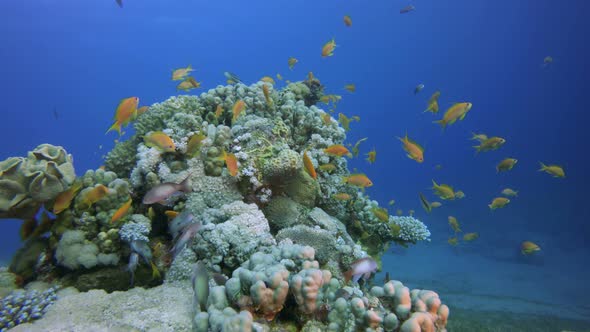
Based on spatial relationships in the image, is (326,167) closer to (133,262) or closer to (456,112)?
(456,112)

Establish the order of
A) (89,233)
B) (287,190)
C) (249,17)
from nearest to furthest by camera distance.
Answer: (89,233), (287,190), (249,17)

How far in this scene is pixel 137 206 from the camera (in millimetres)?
5047

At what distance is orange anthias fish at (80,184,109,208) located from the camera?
4.16 m

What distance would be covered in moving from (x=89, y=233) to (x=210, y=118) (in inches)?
135

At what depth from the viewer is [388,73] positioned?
401ft

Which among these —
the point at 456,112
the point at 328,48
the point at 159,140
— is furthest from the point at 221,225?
the point at 328,48

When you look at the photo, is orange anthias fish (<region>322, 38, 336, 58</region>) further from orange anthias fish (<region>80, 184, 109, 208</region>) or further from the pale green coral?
the pale green coral

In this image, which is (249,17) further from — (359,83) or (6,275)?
(6,275)

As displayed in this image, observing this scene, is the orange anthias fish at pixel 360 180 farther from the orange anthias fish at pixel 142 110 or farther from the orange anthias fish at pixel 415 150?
the orange anthias fish at pixel 142 110

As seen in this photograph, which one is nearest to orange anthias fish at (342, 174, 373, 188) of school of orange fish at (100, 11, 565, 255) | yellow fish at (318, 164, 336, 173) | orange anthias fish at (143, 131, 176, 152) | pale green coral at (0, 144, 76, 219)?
school of orange fish at (100, 11, 565, 255)

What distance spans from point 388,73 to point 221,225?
426ft

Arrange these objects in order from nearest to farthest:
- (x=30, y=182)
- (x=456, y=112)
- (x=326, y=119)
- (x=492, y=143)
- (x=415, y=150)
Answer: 1. (x=30, y=182)
2. (x=415, y=150)
3. (x=456, y=112)
4. (x=326, y=119)
5. (x=492, y=143)

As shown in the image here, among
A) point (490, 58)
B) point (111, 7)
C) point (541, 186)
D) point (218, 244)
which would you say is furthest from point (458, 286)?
point (490, 58)

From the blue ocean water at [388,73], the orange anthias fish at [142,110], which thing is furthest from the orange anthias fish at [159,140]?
the blue ocean water at [388,73]
